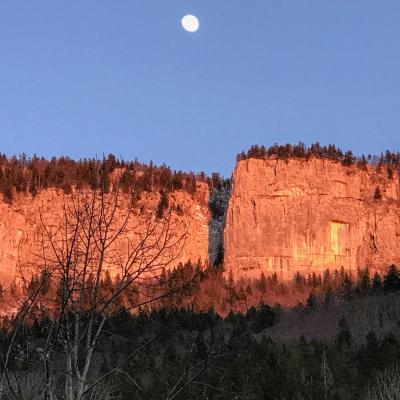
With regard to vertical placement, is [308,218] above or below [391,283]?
above

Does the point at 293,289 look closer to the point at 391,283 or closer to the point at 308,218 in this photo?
the point at 308,218

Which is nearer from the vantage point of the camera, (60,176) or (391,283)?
(391,283)

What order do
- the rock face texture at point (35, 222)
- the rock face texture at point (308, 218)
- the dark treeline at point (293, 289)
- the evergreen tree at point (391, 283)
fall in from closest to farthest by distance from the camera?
the dark treeline at point (293, 289)
the evergreen tree at point (391, 283)
the rock face texture at point (35, 222)
the rock face texture at point (308, 218)

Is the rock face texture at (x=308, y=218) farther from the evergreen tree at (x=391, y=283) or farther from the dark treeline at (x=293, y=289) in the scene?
the evergreen tree at (x=391, y=283)

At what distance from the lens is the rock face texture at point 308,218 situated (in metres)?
71.5

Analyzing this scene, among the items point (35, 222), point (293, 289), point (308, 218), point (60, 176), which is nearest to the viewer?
point (293, 289)

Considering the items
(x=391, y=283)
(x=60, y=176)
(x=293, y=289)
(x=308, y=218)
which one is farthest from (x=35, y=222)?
(x=391, y=283)

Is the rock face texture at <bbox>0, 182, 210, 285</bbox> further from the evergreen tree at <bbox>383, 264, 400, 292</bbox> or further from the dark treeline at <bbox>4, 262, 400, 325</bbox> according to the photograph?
the evergreen tree at <bbox>383, 264, 400, 292</bbox>

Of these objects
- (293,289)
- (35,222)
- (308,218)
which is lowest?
(293,289)

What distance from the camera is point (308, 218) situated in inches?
2862

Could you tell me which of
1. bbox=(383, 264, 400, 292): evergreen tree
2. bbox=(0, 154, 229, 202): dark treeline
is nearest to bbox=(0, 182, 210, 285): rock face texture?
bbox=(0, 154, 229, 202): dark treeline

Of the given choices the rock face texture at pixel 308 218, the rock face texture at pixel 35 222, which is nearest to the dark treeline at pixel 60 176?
the rock face texture at pixel 35 222

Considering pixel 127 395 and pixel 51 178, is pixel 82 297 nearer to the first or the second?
pixel 127 395

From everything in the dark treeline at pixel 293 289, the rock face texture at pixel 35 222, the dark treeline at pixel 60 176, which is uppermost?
the dark treeline at pixel 60 176
